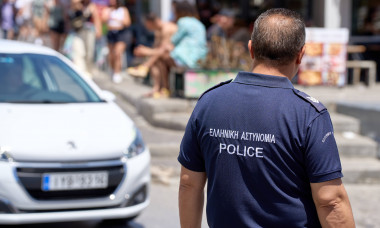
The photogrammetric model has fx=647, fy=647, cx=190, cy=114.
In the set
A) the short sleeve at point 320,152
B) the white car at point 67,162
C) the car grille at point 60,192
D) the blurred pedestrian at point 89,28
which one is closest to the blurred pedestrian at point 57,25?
the blurred pedestrian at point 89,28

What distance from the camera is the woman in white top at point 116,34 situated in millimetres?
13477

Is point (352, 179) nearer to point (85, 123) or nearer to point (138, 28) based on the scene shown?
point (85, 123)

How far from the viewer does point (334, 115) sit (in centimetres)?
908

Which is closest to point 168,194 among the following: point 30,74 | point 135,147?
point 135,147

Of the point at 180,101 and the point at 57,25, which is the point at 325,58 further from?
the point at 57,25

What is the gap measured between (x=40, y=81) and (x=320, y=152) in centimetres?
455

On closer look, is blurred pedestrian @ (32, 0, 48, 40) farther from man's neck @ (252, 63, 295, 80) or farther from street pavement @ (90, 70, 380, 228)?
man's neck @ (252, 63, 295, 80)

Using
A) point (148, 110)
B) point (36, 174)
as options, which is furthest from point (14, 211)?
point (148, 110)

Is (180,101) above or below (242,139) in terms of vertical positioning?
below

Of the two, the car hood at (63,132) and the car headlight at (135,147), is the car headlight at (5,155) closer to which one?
the car hood at (63,132)

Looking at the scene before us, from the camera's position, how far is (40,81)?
625 cm

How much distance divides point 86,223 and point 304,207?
3.70 meters

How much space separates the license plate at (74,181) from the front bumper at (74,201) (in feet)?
0.20

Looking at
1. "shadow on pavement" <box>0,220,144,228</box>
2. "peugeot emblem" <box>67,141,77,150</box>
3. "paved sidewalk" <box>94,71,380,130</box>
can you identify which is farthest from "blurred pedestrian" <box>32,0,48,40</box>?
"peugeot emblem" <box>67,141,77,150</box>
